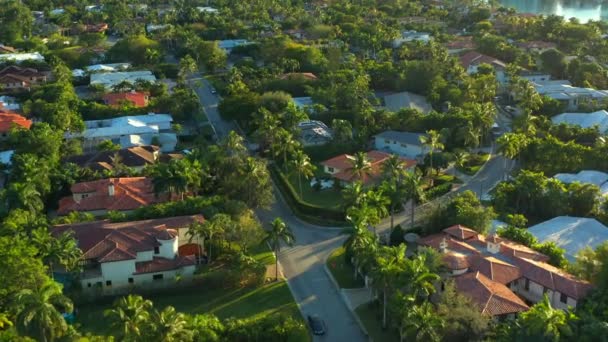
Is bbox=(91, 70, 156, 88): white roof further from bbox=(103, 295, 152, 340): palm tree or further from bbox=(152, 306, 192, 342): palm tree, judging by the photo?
bbox=(152, 306, 192, 342): palm tree

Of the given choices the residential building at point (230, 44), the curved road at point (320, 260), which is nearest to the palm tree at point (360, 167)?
the curved road at point (320, 260)

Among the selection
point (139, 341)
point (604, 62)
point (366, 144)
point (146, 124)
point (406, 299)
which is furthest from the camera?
point (604, 62)

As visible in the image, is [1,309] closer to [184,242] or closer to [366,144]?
[184,242]

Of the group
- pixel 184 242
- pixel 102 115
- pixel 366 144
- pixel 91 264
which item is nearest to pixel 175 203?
pixel 184 242

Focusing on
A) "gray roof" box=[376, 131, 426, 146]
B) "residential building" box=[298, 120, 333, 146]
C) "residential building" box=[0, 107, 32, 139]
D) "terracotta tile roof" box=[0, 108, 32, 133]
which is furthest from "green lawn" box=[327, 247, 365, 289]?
"terracotta tile roof" box=[0, 108, 32, 133]

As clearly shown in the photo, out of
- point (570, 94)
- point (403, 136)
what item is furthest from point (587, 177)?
point (570, 94)

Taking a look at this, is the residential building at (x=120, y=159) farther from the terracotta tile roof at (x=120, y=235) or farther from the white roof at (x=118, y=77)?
the white roof at (x=118, y=77)
